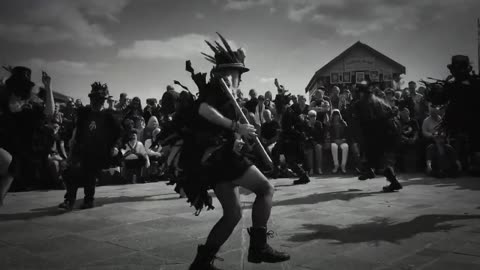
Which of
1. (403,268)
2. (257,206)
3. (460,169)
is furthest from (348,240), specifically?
(460,169)

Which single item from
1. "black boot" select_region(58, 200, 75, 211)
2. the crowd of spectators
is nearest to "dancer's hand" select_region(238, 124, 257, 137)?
"black boot" select_region(58, 200, 75, 211)

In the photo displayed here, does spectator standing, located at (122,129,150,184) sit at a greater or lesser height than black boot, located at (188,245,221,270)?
greater

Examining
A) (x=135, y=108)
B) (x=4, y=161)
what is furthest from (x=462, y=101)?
(x=135, y=108)

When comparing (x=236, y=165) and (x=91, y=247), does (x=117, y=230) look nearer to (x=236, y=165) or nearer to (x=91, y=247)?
(x=91, y=247)

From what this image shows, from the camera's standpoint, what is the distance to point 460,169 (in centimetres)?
1112

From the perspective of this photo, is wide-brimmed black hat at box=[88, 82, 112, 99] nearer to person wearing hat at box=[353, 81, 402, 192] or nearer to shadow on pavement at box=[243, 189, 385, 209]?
shadow on pavement at box=[243, 189, 385, 209]

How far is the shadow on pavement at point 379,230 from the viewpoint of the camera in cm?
426

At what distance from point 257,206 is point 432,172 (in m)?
9.37

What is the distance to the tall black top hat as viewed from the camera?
11.4 feet

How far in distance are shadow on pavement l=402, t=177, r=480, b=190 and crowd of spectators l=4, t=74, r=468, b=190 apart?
63cm

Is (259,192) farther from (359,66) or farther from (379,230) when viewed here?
(359,66)

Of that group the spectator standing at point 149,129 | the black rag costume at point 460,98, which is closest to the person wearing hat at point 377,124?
the black rag costume at point 460,98

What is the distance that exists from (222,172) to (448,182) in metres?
8.22

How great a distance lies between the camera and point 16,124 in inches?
212
